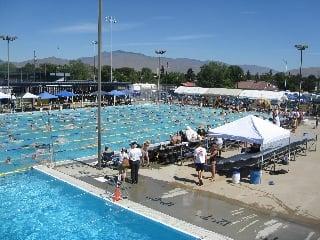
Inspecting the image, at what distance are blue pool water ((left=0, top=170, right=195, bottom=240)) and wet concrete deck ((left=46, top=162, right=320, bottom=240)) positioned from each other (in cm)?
76

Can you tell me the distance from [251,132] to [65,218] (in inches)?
288

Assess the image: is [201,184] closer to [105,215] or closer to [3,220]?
[105,215]

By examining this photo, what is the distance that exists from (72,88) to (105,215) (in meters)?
41.5

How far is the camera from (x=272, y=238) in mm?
9375

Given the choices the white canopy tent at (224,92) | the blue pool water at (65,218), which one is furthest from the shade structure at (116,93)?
the blue pool water at (65,218)

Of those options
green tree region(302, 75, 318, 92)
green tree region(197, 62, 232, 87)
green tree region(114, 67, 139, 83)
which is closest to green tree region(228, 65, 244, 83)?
green tree region(197, 62, 232, 87)

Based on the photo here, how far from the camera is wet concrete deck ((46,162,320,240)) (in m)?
9.73

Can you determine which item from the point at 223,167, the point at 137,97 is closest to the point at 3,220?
the point at 223,167

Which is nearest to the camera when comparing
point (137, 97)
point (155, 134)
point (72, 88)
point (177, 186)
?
point (177, 186)

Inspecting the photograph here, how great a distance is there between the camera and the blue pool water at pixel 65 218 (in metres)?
10.1

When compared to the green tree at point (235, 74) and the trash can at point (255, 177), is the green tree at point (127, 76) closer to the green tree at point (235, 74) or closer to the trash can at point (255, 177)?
the green tree at point (235, 74)

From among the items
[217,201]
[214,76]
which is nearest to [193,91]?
[217,201]

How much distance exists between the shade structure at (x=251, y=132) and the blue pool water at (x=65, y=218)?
5.59 meters

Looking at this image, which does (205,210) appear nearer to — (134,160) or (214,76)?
(134,160)
